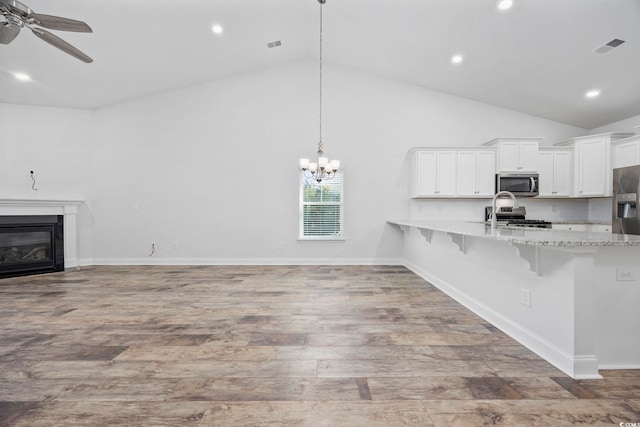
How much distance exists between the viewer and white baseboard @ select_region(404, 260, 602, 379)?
1883 mm

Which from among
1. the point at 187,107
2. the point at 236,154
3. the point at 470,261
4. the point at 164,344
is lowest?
the point at 164,344

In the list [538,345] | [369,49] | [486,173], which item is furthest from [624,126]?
[538,345]

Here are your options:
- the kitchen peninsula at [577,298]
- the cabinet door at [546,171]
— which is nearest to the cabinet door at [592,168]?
the cabinet door at [546,171]

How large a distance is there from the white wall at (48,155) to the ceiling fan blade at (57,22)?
3721 mm

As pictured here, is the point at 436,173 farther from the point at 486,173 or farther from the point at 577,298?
the point at 577,298

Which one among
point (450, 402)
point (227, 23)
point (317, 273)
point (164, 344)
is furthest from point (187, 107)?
point (450, 402)

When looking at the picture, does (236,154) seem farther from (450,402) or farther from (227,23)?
(450,402)

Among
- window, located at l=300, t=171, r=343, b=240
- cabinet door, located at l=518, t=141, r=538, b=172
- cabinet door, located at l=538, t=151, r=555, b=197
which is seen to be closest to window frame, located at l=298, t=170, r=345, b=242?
window, located at l=300, t=171, r=343, b=240

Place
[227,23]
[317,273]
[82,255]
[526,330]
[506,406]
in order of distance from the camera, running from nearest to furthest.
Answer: [506,406] < [526,330] < [227,23] < [317,273] < [82,255]

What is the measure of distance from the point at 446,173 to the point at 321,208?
7.82 ft

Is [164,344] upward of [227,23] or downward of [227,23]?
downward

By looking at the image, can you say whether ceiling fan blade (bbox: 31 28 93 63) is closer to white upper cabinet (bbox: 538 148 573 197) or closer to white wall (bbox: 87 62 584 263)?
white wall (bbox: 87 62 584 263)

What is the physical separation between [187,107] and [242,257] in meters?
3.12

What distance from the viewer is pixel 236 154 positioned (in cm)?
589
